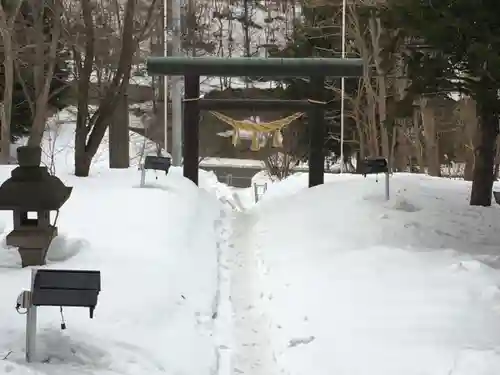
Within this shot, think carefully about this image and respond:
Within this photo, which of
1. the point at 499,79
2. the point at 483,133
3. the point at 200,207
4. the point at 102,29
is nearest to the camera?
the point at 499,79

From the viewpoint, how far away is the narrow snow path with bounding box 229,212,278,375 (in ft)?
15.0

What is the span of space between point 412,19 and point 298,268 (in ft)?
9.38

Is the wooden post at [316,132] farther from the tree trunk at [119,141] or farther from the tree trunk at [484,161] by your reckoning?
the tree trunk at [119,141]

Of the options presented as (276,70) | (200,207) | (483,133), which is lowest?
(200,207)

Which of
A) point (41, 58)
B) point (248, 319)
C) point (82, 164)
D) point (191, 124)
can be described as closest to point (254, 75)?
point (191, 124)

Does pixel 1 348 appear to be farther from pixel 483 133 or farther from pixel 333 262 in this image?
pixel 483 133

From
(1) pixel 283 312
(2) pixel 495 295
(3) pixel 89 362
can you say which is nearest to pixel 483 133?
(2) pixel 495 295

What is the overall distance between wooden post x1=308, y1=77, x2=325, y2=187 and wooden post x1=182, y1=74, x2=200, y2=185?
6.83ft

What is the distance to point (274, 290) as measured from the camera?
620cm

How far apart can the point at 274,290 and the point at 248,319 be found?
71 cm

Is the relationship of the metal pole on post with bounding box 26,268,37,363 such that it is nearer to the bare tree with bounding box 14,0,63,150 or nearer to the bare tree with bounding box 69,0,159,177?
the bare tree with bounding box 14,0,63,150

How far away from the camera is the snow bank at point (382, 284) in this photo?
4.36 meters

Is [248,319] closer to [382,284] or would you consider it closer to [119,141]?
[382,284]

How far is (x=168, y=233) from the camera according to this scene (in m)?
7.71
